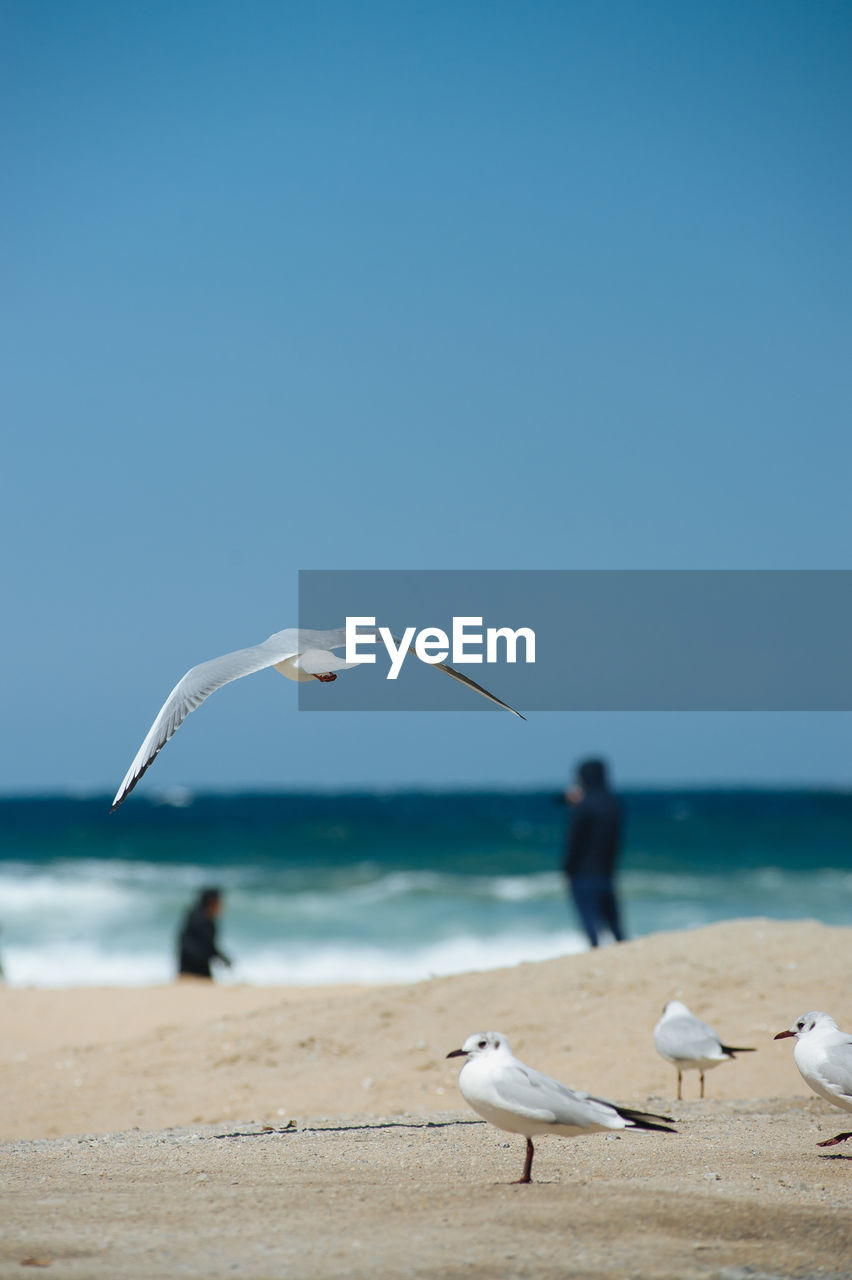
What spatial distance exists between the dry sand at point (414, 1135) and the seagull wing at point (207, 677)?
1.63 metres

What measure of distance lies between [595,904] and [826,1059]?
5087 millimetres

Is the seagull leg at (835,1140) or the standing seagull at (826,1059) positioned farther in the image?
the seagull leg at (835,1140)

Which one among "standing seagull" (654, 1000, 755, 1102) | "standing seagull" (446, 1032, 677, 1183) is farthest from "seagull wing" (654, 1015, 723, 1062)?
"standing seagull" (446, 1032, 677, 1183)

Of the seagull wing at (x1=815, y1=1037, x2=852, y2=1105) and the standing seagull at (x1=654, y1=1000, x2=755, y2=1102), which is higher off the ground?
the seagull wing at (x1=815, y1=1037, x2=852, y2=1105)

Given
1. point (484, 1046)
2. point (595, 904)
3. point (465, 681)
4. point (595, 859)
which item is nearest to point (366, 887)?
point (595, 904)

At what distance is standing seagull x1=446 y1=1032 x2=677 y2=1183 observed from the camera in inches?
154

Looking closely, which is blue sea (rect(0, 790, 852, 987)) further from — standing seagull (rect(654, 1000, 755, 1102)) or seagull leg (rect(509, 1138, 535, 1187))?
seagull leg (rect(509, 1138, 535, 1187))

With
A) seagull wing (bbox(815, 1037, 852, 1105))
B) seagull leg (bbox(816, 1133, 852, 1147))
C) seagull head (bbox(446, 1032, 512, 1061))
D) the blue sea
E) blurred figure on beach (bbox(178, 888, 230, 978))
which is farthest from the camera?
the blue sea

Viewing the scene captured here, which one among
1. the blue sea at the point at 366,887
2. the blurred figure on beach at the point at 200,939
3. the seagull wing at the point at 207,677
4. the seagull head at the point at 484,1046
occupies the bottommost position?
the blue sea at the point at 366,887

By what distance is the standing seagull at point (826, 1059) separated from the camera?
14.9 feet

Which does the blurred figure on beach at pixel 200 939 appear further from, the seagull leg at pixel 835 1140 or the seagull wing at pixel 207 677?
the seagull leg at pixel 835 1140

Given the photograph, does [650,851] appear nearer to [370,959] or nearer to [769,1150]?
[370,959]

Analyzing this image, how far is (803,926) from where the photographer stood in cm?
909

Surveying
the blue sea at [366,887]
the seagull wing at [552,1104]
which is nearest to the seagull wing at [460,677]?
the seagull wing at [552,1104]
